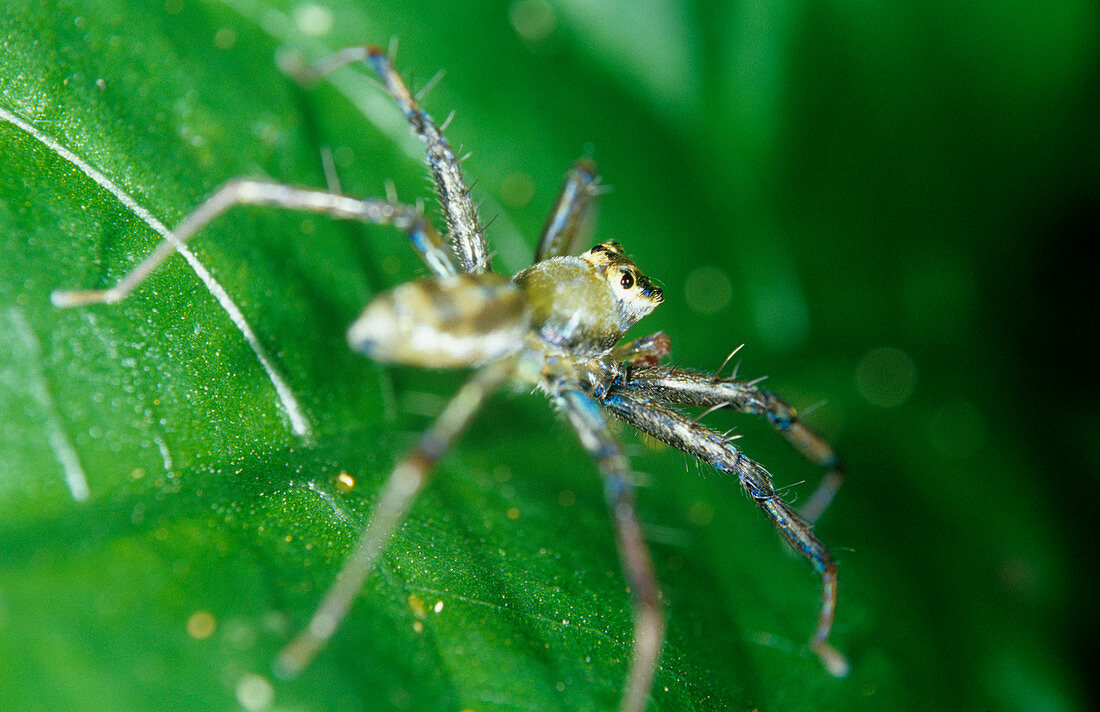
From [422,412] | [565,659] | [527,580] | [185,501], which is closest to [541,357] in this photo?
[422,412]

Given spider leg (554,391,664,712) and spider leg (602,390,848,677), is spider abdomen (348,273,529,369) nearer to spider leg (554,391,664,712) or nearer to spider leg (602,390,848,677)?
spider leg (554,391,664,712)

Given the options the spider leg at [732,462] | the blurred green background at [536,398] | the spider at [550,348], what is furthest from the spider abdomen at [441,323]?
the spider leg at [732,462]

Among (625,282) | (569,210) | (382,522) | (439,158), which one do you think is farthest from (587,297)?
(382,522)

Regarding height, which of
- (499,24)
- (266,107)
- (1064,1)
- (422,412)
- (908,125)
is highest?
(1064,1)

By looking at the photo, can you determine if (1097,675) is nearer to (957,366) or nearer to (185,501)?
(957,366)

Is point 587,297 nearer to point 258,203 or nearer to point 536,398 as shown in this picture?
point 536,398

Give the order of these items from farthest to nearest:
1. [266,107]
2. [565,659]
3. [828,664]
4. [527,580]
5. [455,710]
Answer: [266,107], [828,664], [527,580], [565,659], [455,710]

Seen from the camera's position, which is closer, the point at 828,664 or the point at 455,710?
the point at 455,710

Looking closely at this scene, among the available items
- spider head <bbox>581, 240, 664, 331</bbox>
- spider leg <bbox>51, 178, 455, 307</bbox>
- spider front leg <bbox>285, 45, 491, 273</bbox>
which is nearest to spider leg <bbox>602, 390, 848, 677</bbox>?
spider head <bbox>581, 240, 664, 331</bbox>

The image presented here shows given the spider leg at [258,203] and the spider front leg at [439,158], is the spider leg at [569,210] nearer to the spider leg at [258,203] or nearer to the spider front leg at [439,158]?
the spider front leg at [439,158]
